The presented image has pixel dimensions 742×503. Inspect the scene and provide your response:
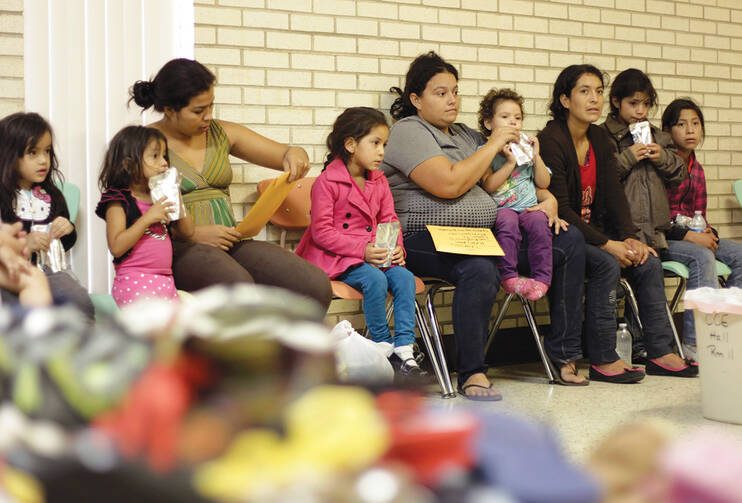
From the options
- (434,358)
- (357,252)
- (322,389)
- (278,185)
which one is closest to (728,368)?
(434,358)

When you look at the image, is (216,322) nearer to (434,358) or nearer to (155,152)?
(155,152)

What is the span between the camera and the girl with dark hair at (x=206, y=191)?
9.82ft

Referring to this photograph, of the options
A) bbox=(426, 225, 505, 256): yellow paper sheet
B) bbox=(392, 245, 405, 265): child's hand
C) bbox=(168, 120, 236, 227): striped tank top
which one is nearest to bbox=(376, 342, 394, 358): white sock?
bbox=(392, 245, 405, 265): child's hand

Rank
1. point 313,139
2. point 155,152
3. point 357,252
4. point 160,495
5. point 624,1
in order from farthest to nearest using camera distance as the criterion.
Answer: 1. point 624,1
2. point 313,139
3. point 357,252
4. point 155,152
5. point 160,495

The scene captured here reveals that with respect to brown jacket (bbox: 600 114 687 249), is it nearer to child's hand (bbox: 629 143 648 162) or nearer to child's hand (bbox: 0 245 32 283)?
child's hand (bbox: 629 143 648 162)

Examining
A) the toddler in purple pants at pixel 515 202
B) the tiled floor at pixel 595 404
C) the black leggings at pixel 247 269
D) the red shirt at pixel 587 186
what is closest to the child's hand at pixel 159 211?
the black leggings at pixel 247 269

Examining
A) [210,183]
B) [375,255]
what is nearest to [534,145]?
[375,255]

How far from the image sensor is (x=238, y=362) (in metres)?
0.56

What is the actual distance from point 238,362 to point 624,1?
5.02 meters

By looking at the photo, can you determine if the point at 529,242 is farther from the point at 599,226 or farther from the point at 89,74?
the point at 89,74

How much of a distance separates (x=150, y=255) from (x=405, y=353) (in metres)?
1.13

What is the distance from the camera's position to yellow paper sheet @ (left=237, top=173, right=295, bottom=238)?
312 cm

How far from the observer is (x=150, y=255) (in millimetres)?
2863

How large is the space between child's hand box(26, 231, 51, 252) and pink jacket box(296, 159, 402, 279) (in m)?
1.15
